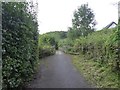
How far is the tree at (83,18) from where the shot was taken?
94.8 feet

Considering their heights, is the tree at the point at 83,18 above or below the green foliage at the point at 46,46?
above

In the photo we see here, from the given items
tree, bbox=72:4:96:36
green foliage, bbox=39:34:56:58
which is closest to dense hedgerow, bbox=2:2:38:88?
green foliage, bbox=39:34:56:58

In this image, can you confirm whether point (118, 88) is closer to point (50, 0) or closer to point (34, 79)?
point (34, 79)

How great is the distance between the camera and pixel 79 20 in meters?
29.1

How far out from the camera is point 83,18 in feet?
96.5

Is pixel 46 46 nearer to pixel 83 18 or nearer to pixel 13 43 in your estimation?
pixel 83 18

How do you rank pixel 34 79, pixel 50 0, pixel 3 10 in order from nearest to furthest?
pixel 3 10 → pixel 34 79 → pixel 50 0

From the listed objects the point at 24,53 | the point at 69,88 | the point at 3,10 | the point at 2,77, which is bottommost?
the point at 69,88

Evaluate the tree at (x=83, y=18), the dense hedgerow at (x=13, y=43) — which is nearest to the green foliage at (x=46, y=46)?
the tree at (x=83, y=18)

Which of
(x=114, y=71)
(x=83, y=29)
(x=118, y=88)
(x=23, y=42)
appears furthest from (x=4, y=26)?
(x=83, y=29)

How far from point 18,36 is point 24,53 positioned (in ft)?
2.59

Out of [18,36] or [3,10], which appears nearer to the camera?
[3,10]

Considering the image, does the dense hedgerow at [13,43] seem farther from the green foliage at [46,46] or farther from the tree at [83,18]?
the tree at [83,18]

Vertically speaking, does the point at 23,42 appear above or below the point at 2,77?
above
